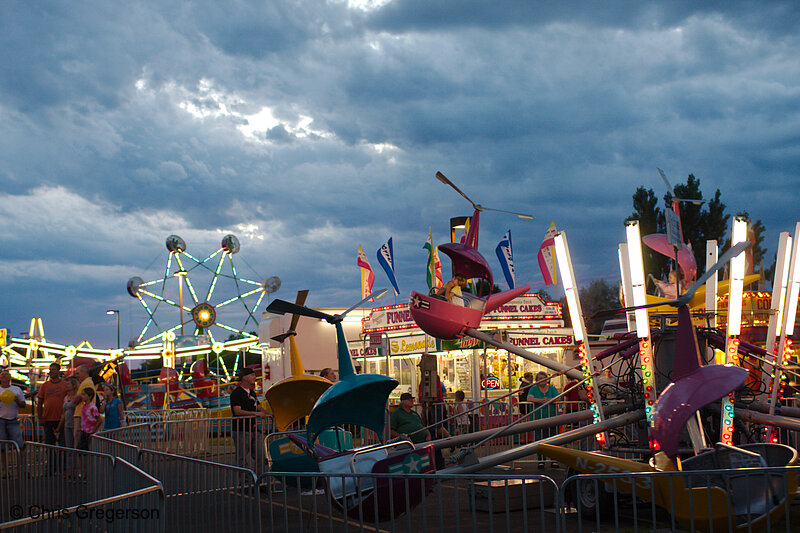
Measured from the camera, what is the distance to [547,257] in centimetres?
2055

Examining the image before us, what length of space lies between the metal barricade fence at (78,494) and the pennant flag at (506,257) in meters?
17.3

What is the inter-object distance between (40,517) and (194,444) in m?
9.25

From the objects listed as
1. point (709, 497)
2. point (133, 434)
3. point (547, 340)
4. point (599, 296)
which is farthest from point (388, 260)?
point (599, 296)

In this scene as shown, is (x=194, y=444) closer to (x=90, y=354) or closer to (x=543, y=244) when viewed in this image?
(x=543, y=244)

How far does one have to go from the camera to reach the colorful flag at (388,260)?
25.8 metres

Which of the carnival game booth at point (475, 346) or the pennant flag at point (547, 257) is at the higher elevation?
the pennant flag at point (547, 257)

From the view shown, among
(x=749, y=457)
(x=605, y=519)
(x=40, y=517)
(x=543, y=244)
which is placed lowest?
(x=605, y=519)

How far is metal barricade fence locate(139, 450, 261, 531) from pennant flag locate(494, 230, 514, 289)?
18.1 meters

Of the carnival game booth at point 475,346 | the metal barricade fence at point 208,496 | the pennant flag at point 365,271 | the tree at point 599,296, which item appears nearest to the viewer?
the metal barricade fence at point 208,496

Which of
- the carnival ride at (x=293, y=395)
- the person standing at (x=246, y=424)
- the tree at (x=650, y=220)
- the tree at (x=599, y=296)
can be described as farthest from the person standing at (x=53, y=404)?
the tree at (x=599, y=296)

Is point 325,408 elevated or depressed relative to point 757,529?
elevated

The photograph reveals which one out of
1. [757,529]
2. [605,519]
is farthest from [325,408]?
[757,529]

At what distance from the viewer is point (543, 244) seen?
65.3ft

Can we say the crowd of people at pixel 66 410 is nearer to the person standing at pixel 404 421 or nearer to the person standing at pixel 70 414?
the person standing at pixel 70 414
